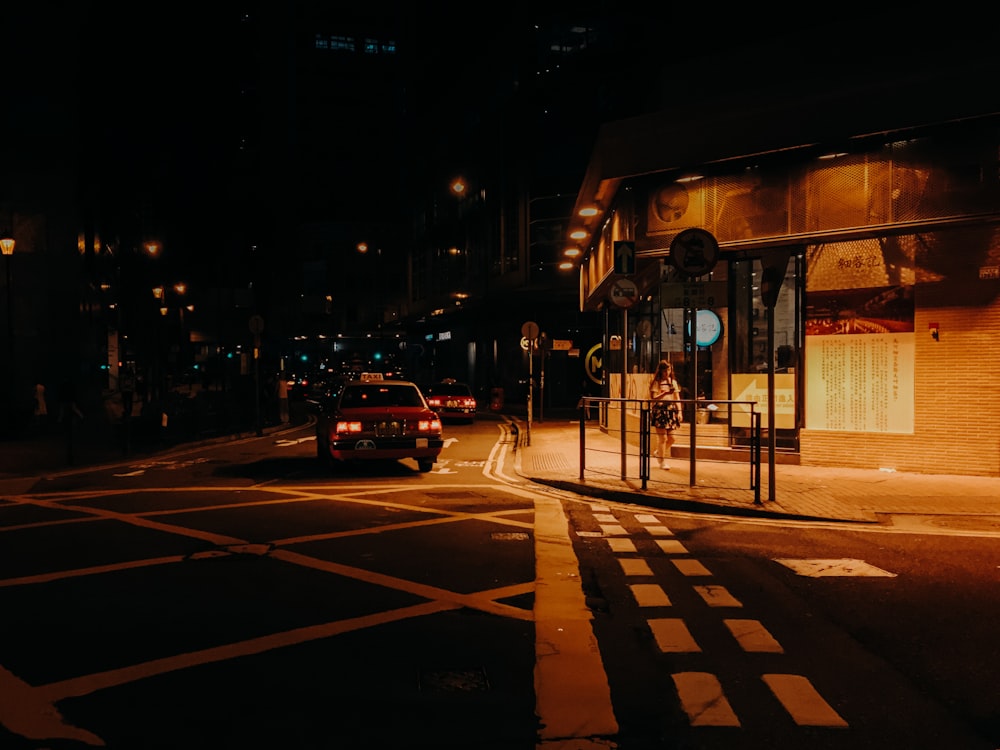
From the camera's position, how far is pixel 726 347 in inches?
688

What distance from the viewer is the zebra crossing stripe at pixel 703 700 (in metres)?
4.23

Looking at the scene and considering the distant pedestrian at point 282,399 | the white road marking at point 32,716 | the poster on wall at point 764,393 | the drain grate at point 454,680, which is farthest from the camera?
the distant pedestrian at point 282,399

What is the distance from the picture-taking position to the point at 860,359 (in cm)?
1516

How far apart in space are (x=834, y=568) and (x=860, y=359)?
8286mm

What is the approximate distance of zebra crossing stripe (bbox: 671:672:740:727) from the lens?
13.9ft

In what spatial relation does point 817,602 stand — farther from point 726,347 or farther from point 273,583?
point 726,347

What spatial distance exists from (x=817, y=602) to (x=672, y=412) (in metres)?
7.84

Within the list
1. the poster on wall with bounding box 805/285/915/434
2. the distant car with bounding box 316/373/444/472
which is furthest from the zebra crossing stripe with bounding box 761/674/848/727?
the poster on wall with bounding box 805/285/915/434

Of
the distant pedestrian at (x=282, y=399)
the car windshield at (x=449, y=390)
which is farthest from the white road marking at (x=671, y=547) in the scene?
the distant pedestrian at (x=282, y=399)

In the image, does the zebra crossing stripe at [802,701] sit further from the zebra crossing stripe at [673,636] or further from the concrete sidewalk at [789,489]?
the concrete sidewalk at [789,489]

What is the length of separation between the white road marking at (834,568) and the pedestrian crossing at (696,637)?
32.7 inches

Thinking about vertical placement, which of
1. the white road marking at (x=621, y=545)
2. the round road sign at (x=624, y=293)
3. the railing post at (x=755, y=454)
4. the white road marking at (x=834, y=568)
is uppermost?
the round road sign at (x=624, y=293)

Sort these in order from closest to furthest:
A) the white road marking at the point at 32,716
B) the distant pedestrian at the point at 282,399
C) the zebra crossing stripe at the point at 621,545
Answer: the white road marking at the point at 32,716, the zebra crossing stripe at the point at 621,545, the distant pedestrian at the point at 282,399

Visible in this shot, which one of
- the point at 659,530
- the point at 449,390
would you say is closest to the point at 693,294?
the point at 659,530
